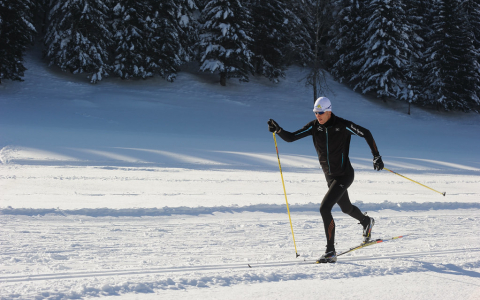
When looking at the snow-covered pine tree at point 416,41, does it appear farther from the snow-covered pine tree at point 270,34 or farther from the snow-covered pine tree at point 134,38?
the snow-covered pine tree at point 134,38

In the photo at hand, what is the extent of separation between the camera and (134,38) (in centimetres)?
2581

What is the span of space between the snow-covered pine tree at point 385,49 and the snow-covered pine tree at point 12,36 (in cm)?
2654

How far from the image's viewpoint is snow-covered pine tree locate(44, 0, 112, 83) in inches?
967

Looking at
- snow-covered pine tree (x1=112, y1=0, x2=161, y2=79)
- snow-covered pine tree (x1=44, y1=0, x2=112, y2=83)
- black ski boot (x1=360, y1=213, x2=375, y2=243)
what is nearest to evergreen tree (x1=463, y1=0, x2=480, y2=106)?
snow-covered pine tree (x1=112, y1=0, x2=161, y2=79)

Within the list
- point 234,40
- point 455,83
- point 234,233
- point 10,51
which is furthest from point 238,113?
point 455,83

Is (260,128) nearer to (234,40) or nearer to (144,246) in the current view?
(234,40)

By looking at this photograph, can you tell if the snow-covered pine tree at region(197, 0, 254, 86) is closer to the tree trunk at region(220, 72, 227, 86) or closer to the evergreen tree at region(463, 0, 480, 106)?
the tree trunk at region(220, 72, 227, 86)

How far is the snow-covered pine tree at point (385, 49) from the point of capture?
3119 cm

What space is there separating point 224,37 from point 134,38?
20.7ft

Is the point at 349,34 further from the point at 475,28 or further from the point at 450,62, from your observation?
the point at 475,28

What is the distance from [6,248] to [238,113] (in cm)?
1971

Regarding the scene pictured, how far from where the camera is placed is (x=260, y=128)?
20.8 m

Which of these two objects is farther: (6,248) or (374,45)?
(374,45)

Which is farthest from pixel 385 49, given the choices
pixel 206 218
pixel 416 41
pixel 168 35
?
pixel 206 218
